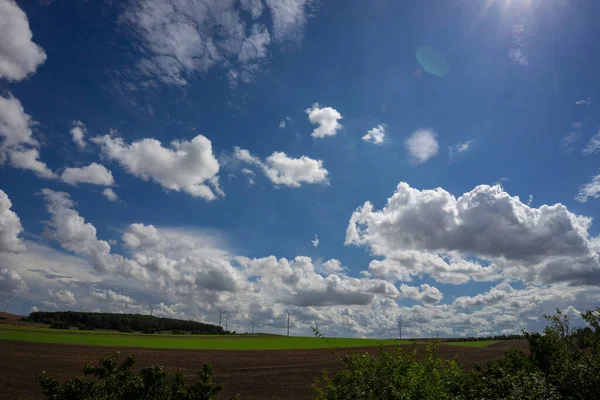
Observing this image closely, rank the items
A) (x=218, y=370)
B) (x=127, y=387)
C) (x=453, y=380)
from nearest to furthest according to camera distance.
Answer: (x=127, y=387) → (x=453, y=380) → (x=218, y=370)

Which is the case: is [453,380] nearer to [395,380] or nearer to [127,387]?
[395,380]

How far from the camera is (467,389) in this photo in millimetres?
12883

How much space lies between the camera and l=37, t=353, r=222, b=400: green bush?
32.7 feet

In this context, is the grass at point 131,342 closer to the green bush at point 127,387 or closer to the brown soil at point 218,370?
the brown soil at point 218,370

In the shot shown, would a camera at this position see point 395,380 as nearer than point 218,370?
Yes

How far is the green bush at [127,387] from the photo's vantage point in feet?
32.7

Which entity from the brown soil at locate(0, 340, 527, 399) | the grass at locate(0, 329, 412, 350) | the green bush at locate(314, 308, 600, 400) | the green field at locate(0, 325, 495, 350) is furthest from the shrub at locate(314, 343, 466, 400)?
the grass at locate(0, 329, 412, 350)

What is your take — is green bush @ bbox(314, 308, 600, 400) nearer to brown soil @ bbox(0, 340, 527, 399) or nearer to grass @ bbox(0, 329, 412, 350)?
brown soil @ bbox(0, 340, 527, 399)

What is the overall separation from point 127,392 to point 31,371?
52.0m

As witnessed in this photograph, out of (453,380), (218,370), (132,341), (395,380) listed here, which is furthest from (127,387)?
(132,341)

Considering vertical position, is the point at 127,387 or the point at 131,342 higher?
the point at 127,387

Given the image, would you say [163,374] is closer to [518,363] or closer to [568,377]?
[568,377]

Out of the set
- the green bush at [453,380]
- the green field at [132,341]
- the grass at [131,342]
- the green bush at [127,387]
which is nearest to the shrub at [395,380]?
the green bush at [453,380]

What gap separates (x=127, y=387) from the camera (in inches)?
424
